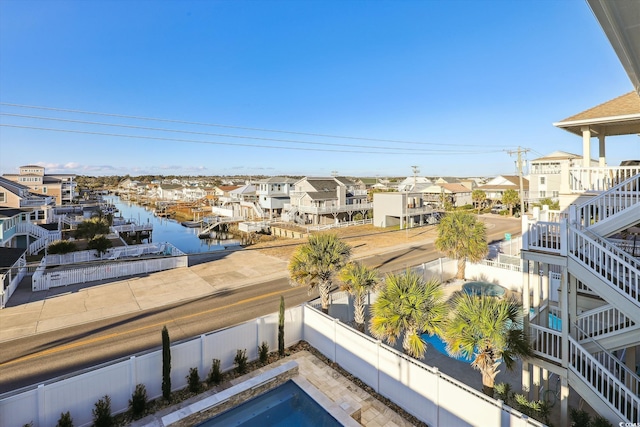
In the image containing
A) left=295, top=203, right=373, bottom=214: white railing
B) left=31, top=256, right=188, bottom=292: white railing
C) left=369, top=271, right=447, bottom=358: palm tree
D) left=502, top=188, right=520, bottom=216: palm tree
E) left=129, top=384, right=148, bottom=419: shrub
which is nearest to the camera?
left=129, top=384, right=148, bottom=419: shrub

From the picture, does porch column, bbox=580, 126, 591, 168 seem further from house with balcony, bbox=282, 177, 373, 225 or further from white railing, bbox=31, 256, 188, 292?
house with balcony, bbox=282, 177, 373, 225

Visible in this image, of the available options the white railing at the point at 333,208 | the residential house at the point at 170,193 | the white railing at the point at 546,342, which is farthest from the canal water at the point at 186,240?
the white railing at the point at 546,342

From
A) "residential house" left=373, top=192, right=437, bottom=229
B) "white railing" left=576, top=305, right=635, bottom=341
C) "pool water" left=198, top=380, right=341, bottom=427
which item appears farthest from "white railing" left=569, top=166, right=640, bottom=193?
"residential house" left=373, top=192, right=437, bottom=229

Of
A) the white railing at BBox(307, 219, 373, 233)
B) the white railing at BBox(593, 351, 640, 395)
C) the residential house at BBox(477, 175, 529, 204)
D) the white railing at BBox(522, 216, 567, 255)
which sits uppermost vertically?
the residential house at BBox(477, 175, 529, 204)

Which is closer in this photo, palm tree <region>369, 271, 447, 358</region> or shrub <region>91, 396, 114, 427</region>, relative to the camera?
shrub <region>91, 396, 114, 427</region>

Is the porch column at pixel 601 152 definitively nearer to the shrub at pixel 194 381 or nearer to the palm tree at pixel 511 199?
the shrub at pixel 194 381

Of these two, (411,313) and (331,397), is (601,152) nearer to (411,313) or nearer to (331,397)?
(411,313)

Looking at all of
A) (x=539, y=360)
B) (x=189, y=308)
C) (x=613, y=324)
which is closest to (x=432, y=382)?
(x=539, y=360)
